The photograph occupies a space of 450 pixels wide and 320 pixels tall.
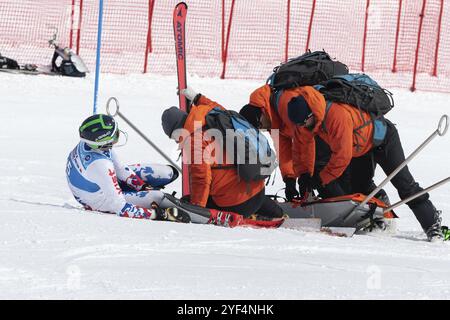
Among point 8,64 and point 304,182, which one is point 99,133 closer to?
point 304,182

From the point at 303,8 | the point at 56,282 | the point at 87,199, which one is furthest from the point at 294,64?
the point at 303,8

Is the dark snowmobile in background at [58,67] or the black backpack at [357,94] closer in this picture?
the black backpack at [357,94]

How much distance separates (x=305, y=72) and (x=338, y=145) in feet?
2.91

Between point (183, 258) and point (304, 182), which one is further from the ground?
point (304, 182)

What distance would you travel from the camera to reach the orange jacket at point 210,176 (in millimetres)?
7051

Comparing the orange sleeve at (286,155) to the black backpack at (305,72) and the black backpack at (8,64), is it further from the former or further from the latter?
the black backpack at (8,64)

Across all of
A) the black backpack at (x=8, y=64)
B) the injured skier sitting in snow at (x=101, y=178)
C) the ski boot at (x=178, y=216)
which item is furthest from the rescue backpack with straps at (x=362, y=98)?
the black backpack at (x=8, y=64)

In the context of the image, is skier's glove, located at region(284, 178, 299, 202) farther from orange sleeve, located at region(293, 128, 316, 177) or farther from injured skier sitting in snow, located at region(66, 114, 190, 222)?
injured skier sitting in snow, located at region(66, 114, 190, 222)

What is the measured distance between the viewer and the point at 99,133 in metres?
7.16

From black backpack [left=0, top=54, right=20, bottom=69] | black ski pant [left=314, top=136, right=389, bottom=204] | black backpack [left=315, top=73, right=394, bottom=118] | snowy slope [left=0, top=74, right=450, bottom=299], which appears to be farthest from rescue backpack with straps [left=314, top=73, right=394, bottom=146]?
black backpack [left=0, top=54, right=20, bottom=69]

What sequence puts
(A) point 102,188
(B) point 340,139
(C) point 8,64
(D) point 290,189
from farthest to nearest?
1. (C) point 8,64
2. (D) point 290,189
3. (B) point 340,139
4. (A) point 102,188

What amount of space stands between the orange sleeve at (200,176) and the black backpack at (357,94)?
116 centimetres

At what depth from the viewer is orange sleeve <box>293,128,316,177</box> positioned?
7754mm

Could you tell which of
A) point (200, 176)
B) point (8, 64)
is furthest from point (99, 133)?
point (8, 64)
